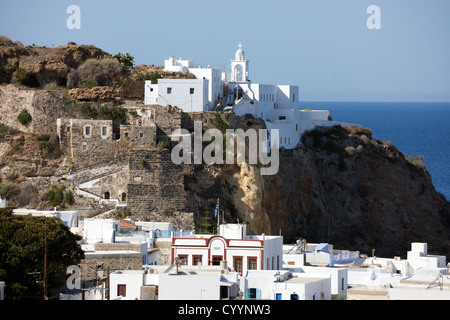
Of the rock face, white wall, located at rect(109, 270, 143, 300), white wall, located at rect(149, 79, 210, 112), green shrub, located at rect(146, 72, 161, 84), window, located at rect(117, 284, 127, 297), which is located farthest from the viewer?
the rock face

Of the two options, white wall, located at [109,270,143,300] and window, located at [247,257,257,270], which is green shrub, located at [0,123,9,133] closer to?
window, located at [247,257,257,270]

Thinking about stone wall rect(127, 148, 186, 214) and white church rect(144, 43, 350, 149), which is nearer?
stone wall rect(127, 148, 186, 214)

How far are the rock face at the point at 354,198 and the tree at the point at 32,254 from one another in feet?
67.6

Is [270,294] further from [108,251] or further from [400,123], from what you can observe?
[400,123]

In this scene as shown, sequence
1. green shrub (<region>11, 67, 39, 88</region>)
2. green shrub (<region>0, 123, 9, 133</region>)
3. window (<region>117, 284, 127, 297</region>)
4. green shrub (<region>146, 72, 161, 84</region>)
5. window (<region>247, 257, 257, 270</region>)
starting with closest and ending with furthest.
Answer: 1. window (<region>117, 284, 127, 297</region>)
2. window (<region>247, 257, 257, 270</region>)
3. green shrub (<region>0, 123, 9, 133</region>)
4. green shrub (<region>11, 67, 39, 88</region>)
5. green shrub (<region>146, 72, 161, 84</region>)

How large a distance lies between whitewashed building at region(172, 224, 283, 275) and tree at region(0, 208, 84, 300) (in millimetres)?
4008

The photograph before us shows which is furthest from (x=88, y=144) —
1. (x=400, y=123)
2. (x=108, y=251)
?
(x=400, y=123)

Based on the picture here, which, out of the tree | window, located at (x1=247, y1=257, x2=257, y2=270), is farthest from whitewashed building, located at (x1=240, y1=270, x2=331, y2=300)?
the tree

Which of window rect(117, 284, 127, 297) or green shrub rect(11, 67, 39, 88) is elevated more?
green shrub rect(11, 67, 39, 88)

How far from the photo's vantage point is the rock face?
233 ft

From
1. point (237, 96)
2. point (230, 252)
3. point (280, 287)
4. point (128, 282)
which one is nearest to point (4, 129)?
point (237, 96)

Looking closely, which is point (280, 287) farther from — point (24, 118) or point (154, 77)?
point (154, 77)

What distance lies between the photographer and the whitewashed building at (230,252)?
46.1m

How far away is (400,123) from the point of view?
651 ft
